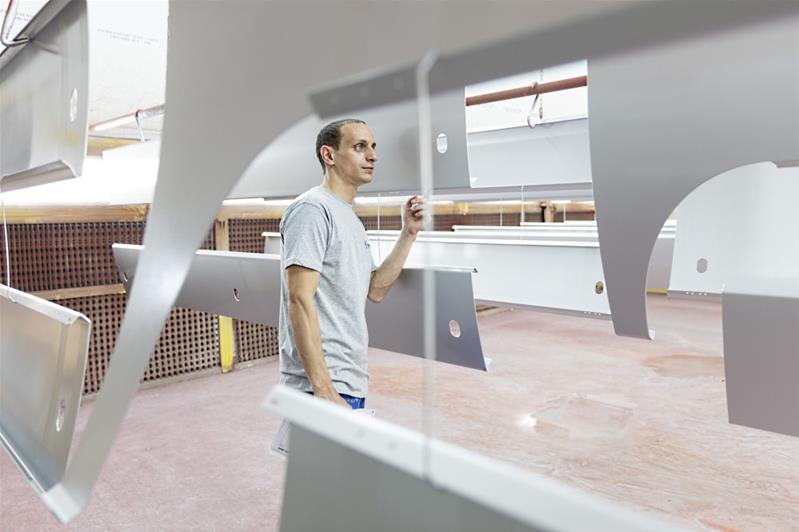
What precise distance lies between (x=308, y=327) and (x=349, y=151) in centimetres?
43

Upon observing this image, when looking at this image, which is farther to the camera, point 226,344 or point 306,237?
point 226,344

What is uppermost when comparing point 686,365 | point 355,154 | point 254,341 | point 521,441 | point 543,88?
point 543,88

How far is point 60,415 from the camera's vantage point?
990 mm

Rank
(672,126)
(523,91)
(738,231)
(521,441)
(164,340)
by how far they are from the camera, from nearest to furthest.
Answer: (672,126)
(738,231)
(523,91)
(521,441)
(164,340)

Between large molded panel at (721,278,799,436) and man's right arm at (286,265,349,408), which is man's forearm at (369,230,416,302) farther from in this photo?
large molded panel at (721,278,799,436)

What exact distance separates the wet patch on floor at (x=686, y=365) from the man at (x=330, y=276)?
2.89 metres

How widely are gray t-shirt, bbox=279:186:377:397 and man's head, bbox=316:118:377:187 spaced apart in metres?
0.06

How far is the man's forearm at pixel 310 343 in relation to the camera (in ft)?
4.43

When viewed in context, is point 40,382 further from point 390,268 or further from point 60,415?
point 390,268

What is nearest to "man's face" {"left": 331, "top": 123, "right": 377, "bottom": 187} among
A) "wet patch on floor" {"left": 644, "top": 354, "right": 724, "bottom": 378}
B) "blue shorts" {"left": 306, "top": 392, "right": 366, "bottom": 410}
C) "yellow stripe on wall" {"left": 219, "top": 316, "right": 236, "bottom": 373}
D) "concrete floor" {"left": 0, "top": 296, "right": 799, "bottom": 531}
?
"blue shorts" {"left": 306, "top": 392, "right": 366, "bottom": 410}

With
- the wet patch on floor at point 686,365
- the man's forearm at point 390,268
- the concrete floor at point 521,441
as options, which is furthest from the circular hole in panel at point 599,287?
the wet patch on floor at point 686,365

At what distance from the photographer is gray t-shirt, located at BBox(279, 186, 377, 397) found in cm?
142

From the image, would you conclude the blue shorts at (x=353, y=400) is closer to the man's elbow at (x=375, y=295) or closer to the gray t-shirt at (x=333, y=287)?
the gray t-shirt at (x=333, y=287)

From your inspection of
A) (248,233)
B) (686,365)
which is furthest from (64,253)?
(686,365)
